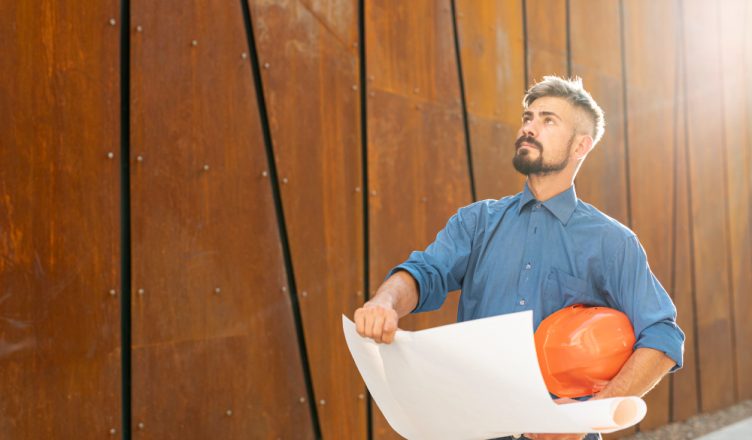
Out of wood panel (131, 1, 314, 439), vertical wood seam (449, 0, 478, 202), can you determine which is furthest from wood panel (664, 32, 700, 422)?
wood panel (131, 1, 314, 439)

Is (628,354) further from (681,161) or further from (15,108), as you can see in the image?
(681,161)

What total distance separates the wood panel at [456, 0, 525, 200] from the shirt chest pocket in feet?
8.08

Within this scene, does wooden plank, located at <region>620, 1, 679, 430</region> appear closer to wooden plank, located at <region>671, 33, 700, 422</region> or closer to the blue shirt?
wooden plank, located at <region>671, 33, 700, 422</region>

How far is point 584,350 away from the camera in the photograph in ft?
4.95

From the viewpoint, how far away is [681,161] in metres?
5.77

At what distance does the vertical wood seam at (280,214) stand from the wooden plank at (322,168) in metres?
0.02

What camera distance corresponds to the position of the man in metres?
1.63

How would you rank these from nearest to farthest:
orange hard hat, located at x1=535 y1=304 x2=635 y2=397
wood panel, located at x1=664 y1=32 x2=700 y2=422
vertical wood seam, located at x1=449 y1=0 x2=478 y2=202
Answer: orange hard hat, located at x1=535 y1=304 x2=635 y2=397
vertical wood seam, located at x1=449 y1=0 x2=478 y2=202
wood panel, located at x1=664 y1=32 x2=700 y2=422

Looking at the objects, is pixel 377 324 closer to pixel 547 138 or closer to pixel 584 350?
pixel 584 350

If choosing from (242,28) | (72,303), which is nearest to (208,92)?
(242,28)

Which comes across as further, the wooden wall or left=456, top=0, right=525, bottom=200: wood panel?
left=456, top=0, right=525, bottom=200: wood panel

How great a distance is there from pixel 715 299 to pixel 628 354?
491cm

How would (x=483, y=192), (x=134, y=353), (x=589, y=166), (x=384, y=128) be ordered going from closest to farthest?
(x=134, y=353)
(x=384, y=128)
(x=483, y=192)
(x=589, y=166)

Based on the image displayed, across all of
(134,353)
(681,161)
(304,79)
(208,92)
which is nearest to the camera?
(134,353)
